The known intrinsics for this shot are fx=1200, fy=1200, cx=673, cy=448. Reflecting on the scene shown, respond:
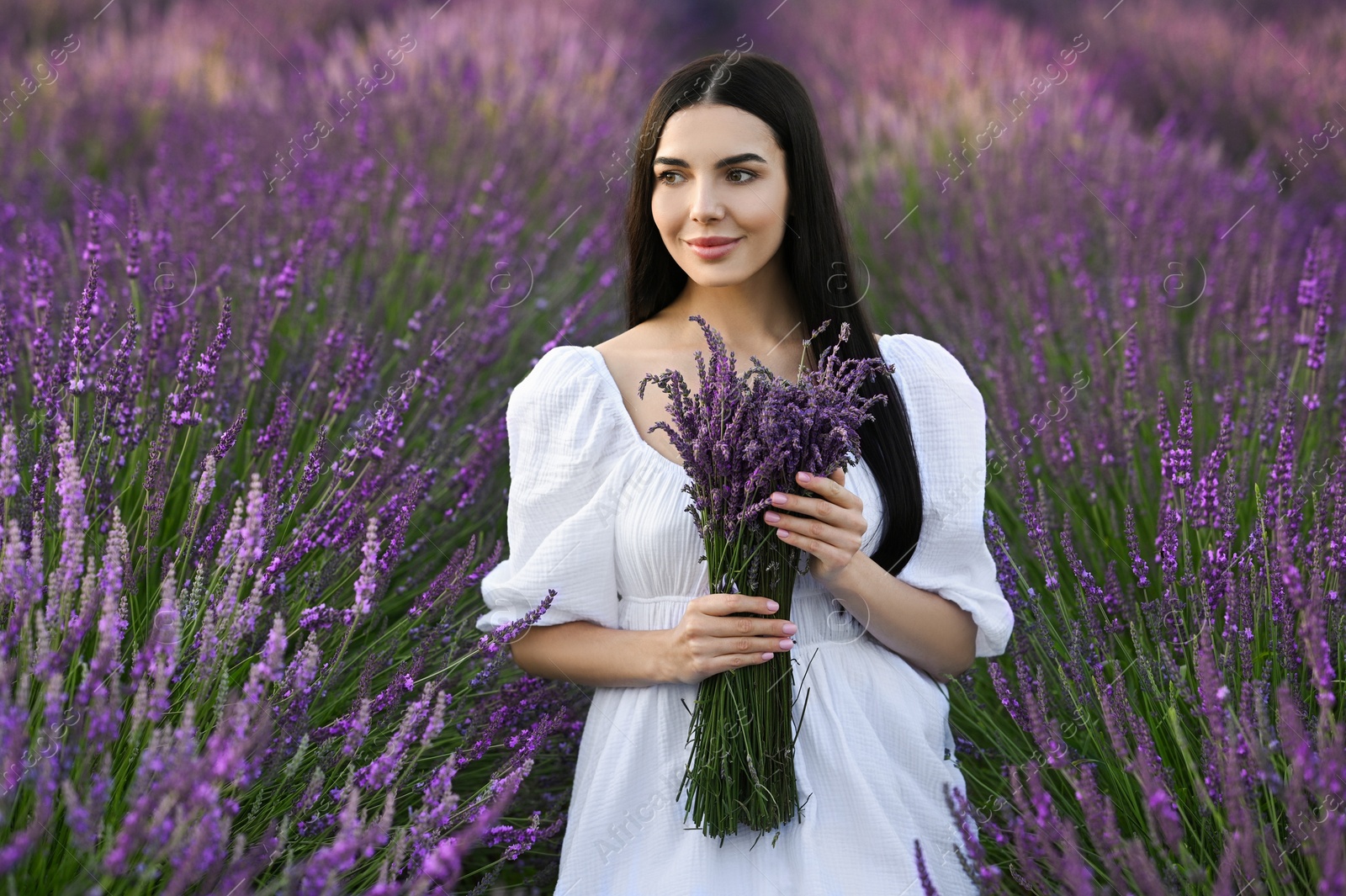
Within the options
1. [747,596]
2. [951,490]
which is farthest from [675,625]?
[951,490]

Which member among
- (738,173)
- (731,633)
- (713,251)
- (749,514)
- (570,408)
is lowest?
(731,633)

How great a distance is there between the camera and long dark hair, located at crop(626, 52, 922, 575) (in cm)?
173

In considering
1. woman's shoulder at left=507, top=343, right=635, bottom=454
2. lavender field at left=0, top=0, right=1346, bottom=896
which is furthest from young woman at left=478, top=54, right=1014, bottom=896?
lavender field at left=0, top=0, right=1346, bottom=896

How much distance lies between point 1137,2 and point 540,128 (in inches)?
208

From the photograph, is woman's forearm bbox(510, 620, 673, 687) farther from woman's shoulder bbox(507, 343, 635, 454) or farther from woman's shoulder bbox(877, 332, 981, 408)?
woman's shoulder bbox(877, 332, 981, 408)

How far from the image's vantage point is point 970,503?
174 centimetres

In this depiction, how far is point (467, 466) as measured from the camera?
218 centimetres

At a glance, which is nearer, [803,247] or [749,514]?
[749,514]

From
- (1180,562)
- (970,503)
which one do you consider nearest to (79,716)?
(970,503)

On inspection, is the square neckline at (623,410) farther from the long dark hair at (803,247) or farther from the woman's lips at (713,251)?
the woman's lips at (713,251)

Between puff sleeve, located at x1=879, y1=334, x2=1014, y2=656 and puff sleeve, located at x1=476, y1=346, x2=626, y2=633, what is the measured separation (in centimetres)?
44

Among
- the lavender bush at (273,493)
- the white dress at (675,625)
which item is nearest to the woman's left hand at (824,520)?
the white dress at (675,625)

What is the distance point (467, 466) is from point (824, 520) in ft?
2.94

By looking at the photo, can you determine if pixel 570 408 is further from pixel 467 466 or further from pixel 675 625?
pixel 467 466
